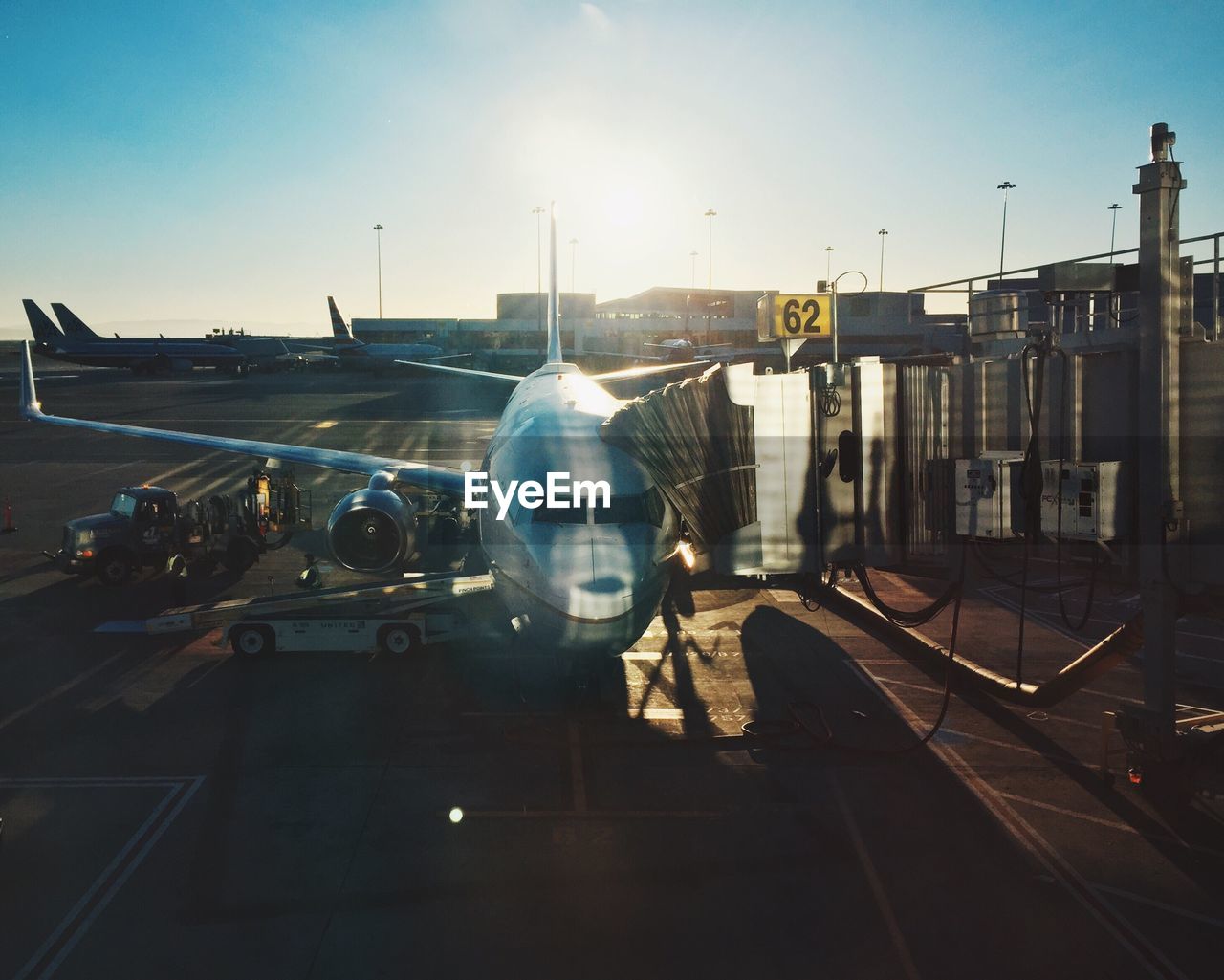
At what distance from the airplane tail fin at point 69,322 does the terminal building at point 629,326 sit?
177ft

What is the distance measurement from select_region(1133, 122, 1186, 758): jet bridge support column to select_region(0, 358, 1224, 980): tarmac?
3.77 metres

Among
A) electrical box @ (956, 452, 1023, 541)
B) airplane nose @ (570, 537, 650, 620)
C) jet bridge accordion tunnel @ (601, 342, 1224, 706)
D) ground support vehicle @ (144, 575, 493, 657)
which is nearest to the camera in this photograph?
electrical box @ (956, 452, 1023, 541)

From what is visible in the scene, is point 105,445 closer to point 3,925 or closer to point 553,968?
point 3,925

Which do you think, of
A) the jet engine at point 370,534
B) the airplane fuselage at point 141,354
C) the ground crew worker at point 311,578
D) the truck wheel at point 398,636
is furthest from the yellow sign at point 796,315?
the airplane fuselage at point 141,354

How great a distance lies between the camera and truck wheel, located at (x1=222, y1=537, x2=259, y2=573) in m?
28.7

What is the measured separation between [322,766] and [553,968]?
258 inches

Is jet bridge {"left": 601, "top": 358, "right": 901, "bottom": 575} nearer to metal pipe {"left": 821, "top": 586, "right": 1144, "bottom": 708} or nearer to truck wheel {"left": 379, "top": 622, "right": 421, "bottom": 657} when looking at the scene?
metal pipe {"left": 821, "top": 586, "right": 1144, "bottom": 708}

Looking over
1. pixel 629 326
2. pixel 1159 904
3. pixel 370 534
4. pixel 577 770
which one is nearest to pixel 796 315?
pixel 577 770

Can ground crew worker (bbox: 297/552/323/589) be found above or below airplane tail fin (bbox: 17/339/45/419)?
below

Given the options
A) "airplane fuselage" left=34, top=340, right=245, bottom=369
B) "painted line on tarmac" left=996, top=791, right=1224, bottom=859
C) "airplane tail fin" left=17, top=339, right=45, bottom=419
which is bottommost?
"painted line on tarmac" left=996, top=791, right=1224, bottom=859

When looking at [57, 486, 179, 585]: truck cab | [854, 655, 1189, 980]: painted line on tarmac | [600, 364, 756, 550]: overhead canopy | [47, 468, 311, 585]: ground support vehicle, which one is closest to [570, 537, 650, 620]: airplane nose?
[600, 364, 756, 550]: overhead canopy

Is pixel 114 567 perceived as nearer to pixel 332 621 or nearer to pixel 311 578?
pixel 311 578

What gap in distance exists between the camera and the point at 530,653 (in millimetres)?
20562

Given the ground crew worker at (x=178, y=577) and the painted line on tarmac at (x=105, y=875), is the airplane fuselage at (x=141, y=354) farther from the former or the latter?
the painted line on tarmac at (x=105, y=875)
